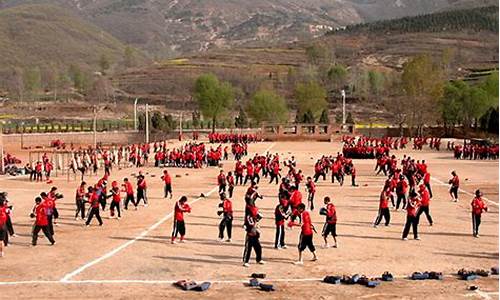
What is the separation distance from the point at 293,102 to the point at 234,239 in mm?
136215

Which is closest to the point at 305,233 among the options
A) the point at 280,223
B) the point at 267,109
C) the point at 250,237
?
the point at 250,237

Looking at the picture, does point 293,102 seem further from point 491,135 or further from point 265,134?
point 491,135

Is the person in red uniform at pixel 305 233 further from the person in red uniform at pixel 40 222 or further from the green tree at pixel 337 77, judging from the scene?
the green tree at pixel 337 77

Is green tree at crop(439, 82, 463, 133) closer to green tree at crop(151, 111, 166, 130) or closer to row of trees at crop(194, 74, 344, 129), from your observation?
row of trees at crop(194, 74, 344, 129)

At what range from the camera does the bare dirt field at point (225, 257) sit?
54.1 ft

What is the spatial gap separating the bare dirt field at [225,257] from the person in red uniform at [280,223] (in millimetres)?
417

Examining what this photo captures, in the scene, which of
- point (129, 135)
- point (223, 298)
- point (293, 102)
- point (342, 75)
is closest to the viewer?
point (223, 298)

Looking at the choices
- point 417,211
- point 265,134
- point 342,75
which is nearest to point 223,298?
point 417,211

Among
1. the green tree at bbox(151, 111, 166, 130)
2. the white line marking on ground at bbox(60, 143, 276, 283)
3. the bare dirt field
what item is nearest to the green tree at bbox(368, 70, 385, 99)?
the green tree at bbox(151, 111, 166, 130)

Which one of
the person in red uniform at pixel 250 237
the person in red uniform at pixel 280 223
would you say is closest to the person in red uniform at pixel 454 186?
the person in red uniform at pixel 280 223

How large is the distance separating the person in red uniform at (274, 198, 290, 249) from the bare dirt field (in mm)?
417

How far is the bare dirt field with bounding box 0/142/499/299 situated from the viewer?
16.5 m

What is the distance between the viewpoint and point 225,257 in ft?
65.5

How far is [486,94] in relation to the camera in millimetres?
97188
